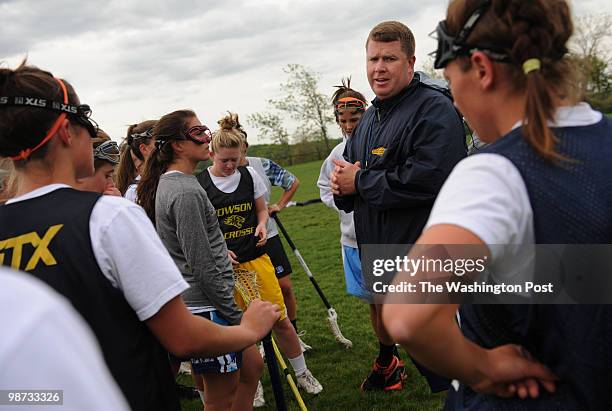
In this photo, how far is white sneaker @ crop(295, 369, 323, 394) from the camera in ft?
17.1

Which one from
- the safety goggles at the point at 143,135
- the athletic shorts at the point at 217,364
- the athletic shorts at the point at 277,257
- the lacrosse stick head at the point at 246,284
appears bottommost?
the athletic shorts at the point at 277,257

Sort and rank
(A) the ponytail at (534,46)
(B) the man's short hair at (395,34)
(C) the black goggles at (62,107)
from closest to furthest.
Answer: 1. (A) the ponytail at (534,46)
2. (C) the black goggles at (62,107)
3. (B) the man's short hair at (395,34)

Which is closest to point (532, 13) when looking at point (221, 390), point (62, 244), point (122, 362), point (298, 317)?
point (62, 244)

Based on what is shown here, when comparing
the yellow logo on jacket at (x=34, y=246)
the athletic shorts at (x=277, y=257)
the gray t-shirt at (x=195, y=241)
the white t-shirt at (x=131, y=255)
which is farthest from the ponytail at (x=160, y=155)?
the athletic shorts at (x=277, y=257)

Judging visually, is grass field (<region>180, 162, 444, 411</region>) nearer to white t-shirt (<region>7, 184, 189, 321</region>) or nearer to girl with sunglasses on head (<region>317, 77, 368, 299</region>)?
girl with sunglasses on head (<region>317, 77, 368, 299</region>)

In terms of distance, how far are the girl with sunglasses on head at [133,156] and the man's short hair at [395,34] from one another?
1.98 metres

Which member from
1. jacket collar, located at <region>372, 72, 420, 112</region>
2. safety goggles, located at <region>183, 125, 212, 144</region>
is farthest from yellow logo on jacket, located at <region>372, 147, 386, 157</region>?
safety goggles, located at <region>183, 125, 212, 144</region>

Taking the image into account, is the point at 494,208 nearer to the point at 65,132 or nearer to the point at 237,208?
the point at 65,132

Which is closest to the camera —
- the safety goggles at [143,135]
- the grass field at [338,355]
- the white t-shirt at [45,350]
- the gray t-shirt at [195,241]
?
the white t-shirt at [45,350]

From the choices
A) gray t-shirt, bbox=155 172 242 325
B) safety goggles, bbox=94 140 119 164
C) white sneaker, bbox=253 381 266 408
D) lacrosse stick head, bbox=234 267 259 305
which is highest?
Result: safety goggles, bbox=94 140 119 164

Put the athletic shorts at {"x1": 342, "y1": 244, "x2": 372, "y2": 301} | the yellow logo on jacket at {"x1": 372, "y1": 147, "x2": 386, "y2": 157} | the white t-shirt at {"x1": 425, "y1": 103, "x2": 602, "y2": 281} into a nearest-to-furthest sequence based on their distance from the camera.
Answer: the white t-shirt at {"x1": 425, "y1": 103, "x2": 602, "y2": 281}, the yellow logo on jacket at {"x1": 372, "y1": 147, "x2": 386, "y2": 157}, the athletic shorts at {"x1": 342, "y1": 244, "x2": 372, "y2": 301}

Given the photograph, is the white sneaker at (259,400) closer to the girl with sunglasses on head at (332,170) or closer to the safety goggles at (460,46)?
the girl with sunglasses on head at (332,170)

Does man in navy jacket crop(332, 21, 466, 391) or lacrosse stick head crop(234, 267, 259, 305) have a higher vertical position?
man in navy jacket crop(332, 21, 466, 391)

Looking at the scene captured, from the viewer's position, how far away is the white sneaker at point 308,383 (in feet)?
17.1
